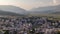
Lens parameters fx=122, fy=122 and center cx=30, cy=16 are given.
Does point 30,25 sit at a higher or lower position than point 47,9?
lower

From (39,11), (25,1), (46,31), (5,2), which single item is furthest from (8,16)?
(46,31)

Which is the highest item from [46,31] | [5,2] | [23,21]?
[5,2]

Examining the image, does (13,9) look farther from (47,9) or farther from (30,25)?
(47,9)

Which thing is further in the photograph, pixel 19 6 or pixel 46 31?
pixel 19 6

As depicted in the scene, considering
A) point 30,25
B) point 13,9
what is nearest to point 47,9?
point 30,25

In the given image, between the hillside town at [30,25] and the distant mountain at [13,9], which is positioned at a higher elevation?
the distant mountain at [13,9]

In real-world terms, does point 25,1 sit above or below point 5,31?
above

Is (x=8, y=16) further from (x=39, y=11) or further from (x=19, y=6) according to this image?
(x=39, y=11)

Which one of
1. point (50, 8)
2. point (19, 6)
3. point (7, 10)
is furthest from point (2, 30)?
point (50, 8)
